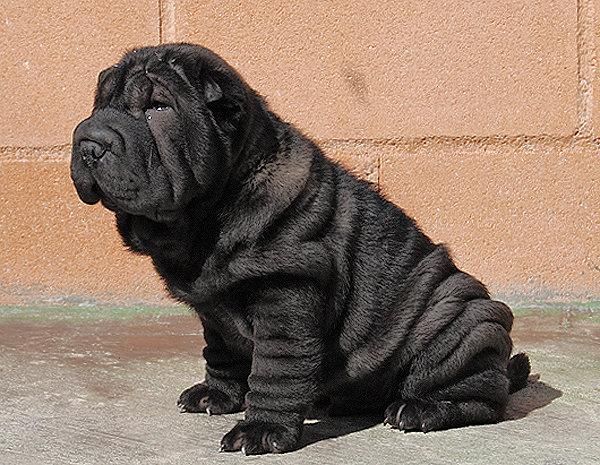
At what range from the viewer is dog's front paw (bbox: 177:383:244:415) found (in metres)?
4.15

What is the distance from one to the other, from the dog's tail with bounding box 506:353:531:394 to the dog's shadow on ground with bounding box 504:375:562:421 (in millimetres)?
28

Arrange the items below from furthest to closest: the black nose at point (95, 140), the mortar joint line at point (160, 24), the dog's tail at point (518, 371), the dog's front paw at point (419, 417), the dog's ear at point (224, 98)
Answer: the mortar joint line at point (160, 24)
the dog's tail at point (518, 371)
the dog's front paw at point (419, 417)
the dog's ear at point (224, 98)
the black nose at point (95, 140)

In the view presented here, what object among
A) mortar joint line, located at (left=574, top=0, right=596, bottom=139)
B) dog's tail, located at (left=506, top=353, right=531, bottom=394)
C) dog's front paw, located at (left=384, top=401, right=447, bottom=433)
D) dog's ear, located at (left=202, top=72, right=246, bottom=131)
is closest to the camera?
dog's ear, located at (left=202, top=72, right=246, bottom=131)

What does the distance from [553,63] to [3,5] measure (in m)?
3.02

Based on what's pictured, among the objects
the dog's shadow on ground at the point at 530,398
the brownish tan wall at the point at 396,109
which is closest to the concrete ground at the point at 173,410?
the dog's shadow on ground at the point at 530,398

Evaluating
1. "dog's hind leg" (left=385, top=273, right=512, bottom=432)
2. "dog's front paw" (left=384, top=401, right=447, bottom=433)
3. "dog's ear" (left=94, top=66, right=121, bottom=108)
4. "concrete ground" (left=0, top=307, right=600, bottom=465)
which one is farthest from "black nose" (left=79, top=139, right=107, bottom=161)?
"dog's front paw" (left=384, top=401, right=447, bottom=433)

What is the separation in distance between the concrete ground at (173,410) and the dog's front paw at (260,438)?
0.10 feet

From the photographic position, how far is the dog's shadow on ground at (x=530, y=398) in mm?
4205

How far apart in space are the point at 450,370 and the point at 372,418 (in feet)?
1.27

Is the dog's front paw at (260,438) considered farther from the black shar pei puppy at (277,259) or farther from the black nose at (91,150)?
the black nose at (91,150)

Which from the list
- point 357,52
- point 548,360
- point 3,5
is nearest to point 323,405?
point 548,360

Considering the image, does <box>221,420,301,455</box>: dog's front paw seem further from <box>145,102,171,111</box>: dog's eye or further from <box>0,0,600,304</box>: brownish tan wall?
<box>0,0,600,304</box>: brownish tan wall

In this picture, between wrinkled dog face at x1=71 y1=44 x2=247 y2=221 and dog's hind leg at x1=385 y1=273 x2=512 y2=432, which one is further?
dog's hind leg at x1=385 y1=273 x2=512 y2=432

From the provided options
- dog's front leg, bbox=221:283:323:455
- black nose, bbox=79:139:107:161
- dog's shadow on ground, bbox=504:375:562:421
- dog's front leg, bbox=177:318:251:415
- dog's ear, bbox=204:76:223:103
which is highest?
dog's ear, bbox=204:76:223:103
